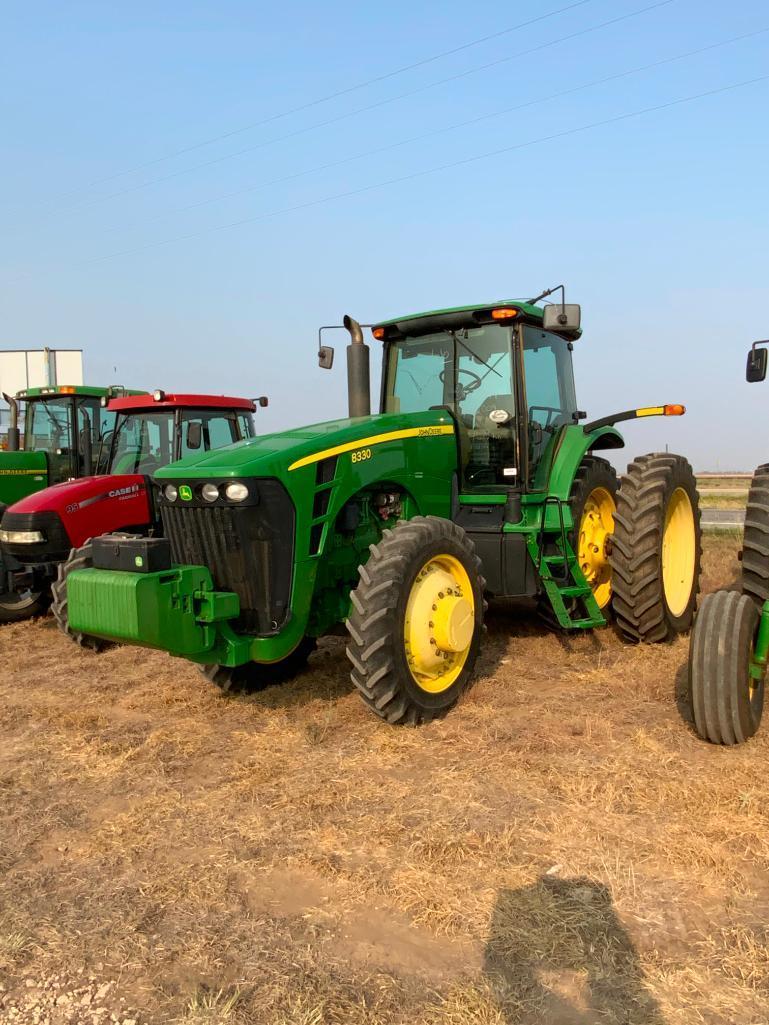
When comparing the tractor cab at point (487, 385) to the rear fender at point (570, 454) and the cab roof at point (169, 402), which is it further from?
the cab roof at point (169, 402)

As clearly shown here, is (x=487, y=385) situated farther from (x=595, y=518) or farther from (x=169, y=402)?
(x=169, y=402)

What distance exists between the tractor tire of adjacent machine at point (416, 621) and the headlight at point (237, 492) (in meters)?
0.73

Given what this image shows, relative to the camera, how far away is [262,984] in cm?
237

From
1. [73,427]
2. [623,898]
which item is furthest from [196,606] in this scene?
[73,427]

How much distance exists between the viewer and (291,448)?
437 cm

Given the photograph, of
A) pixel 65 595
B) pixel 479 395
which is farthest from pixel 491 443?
pixel 65 595

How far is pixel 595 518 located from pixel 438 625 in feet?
7.89

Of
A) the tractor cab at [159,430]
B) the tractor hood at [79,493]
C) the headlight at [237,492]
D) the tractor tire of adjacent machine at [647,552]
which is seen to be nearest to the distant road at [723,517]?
the tractor tire of adjacent machine at [647,552]

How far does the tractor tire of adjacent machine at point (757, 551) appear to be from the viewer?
4668mm

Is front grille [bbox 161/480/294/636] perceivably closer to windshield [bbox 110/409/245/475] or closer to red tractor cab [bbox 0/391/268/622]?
red tractor cab [bbox 0/391/268/622]

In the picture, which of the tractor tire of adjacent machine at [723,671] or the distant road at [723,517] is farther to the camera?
the distant road at [723,517]

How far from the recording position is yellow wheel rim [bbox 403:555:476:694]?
443cm

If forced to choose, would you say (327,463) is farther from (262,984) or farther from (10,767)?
(262,984)

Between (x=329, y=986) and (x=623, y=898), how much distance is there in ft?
3.46
